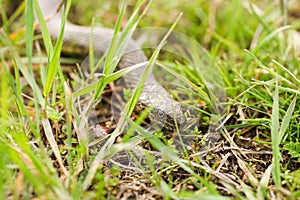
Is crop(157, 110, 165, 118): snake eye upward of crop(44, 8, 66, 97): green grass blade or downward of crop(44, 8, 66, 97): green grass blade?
downward

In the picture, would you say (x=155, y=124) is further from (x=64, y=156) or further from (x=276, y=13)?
(x=276, y=13)

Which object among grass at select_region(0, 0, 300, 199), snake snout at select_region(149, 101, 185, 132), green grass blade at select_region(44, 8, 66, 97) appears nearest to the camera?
grass at select_region(0, 0, 300, 199)

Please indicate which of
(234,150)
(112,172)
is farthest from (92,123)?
(234,150)

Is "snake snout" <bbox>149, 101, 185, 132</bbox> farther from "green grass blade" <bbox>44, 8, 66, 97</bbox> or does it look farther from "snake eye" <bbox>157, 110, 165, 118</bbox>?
"green grass blade" <bbox>44, 8, 66, 97</bbox>

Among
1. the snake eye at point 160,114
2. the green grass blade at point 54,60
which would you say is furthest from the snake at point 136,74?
the green grass blade at point 54,60

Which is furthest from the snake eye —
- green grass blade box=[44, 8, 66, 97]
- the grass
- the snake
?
green grass blade box=[44, 8, 66, 97]

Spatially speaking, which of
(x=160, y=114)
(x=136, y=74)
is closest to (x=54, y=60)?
(x=160, y=114)
